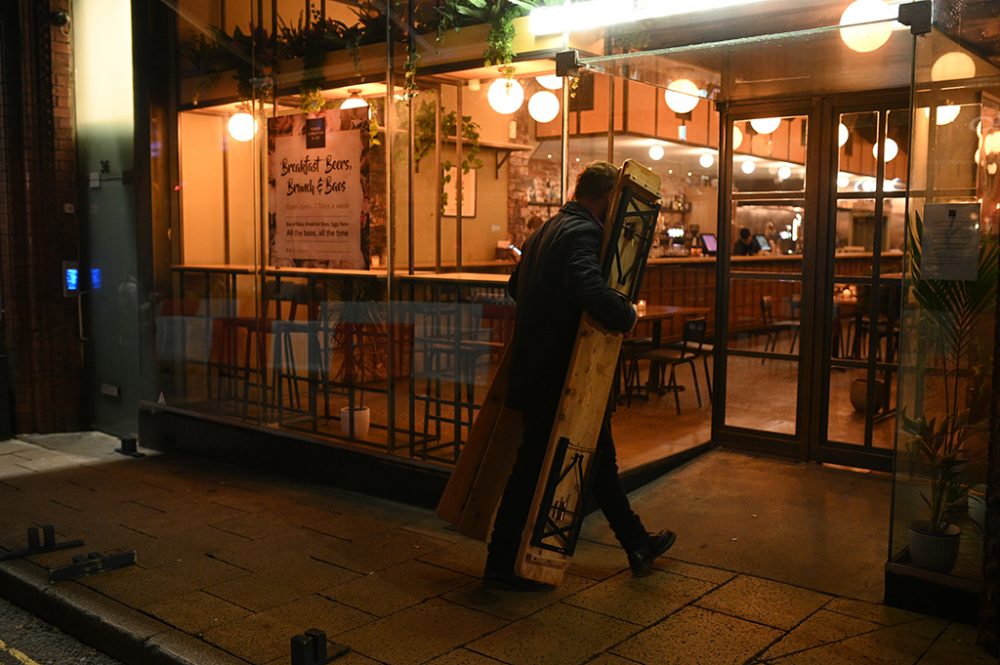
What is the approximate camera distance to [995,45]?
445 cm

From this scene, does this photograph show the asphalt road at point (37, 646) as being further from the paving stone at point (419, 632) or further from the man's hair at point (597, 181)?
the man's hair at point (597, 181)

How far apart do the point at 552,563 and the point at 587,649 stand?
56cm

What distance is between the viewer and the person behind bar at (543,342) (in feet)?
15.3

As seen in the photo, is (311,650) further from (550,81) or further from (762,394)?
(762,394)

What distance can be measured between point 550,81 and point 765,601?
3.54m

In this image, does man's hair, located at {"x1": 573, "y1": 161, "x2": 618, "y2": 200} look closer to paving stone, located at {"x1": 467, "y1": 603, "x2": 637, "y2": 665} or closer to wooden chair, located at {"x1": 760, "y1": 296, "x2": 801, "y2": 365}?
paving stone, located at {"x1": 467, "y1": 603, "x2": 637, "y2": 665}

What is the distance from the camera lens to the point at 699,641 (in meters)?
4.22

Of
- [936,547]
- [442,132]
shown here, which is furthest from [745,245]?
[936,547]

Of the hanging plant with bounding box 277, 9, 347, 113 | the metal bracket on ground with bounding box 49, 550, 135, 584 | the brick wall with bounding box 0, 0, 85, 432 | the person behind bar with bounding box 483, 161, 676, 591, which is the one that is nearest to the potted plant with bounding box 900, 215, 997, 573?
the person behind bar with bounding box 483, 161, 676, 591

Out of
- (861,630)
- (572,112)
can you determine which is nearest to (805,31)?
(572,112)

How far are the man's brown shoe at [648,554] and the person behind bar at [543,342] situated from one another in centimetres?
1

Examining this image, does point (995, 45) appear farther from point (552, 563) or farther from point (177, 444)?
point (177, 444)

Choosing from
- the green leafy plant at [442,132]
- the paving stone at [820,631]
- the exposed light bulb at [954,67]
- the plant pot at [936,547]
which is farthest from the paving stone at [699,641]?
the green leafy plant at [442,132]

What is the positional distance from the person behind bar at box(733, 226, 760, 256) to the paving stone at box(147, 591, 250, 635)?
4.48 meters
